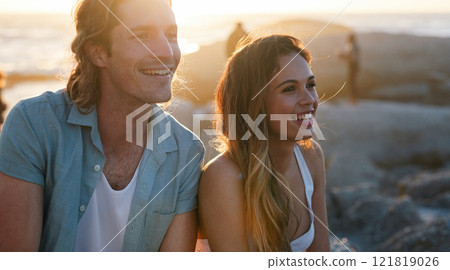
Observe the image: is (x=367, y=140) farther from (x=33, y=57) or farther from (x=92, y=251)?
(x=33, y=57)

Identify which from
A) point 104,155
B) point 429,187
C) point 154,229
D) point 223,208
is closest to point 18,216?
point 104,155

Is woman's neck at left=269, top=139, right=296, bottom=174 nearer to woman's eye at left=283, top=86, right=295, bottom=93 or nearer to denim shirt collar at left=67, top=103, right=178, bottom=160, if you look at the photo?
woman's eye at left=283, top=86, right=295, bottom=93

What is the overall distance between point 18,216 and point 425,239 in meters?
3.28

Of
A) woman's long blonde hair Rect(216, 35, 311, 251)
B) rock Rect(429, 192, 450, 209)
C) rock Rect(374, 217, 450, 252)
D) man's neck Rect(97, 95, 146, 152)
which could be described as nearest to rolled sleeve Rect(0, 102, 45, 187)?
man's neck Rect(97, 95, 146, 152)

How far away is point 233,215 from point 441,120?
29.8 ft

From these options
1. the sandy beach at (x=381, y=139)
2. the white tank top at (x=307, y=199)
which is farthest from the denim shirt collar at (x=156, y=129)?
the white tank top at (x=307, y=199)

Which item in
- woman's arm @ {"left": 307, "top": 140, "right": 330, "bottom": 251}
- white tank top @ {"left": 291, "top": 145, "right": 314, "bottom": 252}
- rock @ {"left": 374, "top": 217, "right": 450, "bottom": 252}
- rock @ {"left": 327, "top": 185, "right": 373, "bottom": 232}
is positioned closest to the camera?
white tank top @ {"left": 291, "top": 145, "right": 314, "bottom": 252}

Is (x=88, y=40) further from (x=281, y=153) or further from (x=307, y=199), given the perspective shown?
(x=307, y=199)

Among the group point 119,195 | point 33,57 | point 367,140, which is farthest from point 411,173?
point 33,57

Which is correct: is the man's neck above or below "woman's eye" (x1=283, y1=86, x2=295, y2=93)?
below

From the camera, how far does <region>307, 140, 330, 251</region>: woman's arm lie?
3.43m

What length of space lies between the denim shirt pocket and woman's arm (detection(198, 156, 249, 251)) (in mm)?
238

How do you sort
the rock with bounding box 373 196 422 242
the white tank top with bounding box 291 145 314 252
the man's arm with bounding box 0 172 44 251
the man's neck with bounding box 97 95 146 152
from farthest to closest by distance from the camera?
the rock with bounding box 373 196 422 242 → the white tank top with bounding box 291 145 314 252 → the man's neck with bounding box 97 95 146 152 → the man's arm with bounding box 0 172 44 251

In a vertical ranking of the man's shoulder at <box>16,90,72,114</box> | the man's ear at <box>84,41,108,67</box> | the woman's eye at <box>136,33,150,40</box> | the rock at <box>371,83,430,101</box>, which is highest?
the woman's eye at <box>136,33,150,40</box>
